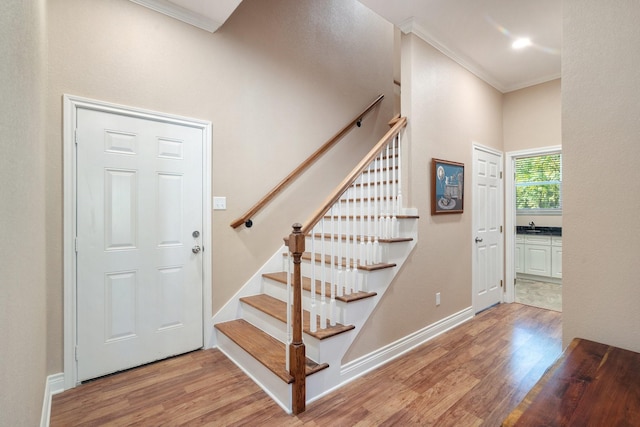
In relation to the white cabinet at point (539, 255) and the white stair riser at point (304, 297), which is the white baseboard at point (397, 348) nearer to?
the white stair riser at point (304, 297)

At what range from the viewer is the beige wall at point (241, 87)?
79.8 inches

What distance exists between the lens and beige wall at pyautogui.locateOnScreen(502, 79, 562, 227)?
11.9 ft

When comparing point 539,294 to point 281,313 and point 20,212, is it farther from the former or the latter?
point 20,212

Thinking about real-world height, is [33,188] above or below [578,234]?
above

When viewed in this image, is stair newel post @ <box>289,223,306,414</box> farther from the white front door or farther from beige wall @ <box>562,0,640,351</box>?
the white front door

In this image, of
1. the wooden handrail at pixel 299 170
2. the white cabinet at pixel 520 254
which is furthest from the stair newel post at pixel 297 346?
the white cabinet at pixel 520 254

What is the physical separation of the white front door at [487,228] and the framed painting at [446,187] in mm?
400

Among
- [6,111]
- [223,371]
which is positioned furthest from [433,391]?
[6,111]

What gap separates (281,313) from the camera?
7.68 ft

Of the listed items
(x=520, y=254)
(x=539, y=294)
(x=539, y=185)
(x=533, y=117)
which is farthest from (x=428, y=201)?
(x=539, y=185)

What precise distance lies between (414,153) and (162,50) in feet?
7.49

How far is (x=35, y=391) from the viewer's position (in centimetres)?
140

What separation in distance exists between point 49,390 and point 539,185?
22.7 ft

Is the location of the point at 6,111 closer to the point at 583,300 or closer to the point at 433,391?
the point at 583,300
